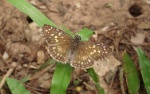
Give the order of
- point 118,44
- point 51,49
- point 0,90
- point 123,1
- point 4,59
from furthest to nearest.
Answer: point 123,1 → point 118,44 → point 4,59 → point 0,90 → point 51,49

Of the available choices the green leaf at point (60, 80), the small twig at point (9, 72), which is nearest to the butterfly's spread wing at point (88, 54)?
the green leaf at point (60, 80)

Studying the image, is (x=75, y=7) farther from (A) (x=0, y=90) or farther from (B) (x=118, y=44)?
(A) (x=0, y=90)

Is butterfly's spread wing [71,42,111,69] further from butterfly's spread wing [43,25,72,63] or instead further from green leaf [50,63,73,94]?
green leaf [50,63,73,94]

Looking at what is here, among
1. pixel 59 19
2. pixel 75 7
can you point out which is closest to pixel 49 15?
pixel 59 19

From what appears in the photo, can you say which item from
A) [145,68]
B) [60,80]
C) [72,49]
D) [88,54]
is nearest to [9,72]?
[60,80]

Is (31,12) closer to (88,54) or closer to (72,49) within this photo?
(72,49)

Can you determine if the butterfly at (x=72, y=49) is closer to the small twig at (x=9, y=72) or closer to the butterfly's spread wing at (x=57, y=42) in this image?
the butterfly's spread wing at (x=57, y=42)
